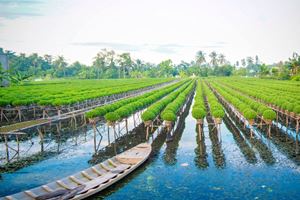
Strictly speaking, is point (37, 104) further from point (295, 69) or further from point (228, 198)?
point (295, 69)

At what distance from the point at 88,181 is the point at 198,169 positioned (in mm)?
7648

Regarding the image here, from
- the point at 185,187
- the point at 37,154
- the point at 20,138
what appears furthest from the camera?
the point at 20,138

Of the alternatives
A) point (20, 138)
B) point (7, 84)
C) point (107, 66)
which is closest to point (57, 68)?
point (107, 66)

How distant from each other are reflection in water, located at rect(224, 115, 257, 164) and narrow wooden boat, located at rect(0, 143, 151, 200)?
7.49m

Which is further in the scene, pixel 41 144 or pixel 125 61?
pixel 125 61

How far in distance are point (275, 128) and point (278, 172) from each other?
13911 millimetres

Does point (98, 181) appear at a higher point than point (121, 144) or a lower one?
higher

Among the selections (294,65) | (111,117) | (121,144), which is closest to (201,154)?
(121,144)

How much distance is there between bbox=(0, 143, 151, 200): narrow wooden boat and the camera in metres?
14.6

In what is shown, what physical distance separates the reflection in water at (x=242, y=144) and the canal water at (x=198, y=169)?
Result: 2.7 inches

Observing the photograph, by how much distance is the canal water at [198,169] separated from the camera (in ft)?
57.4

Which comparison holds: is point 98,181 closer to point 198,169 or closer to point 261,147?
point 198,169

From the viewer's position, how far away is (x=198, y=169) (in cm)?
2106

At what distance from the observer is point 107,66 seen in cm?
18412
